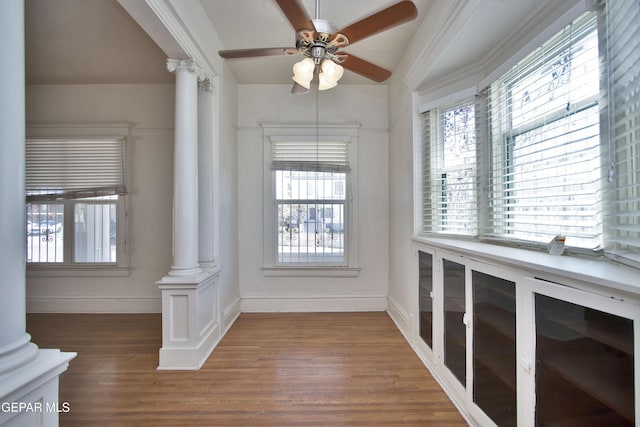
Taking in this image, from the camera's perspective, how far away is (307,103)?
3.43m

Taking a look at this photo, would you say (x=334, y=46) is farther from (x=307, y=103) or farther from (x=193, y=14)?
(x=307, y=103)

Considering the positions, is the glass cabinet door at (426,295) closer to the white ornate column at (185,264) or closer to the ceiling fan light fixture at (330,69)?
the ceiling fan light fixture at (330,69)

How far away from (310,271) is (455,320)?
192 centimetres

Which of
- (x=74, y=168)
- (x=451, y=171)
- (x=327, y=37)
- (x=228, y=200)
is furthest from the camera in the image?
(x=74, y=168)

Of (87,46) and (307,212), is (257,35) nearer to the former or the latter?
(87,46)

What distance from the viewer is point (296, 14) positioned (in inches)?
56.6

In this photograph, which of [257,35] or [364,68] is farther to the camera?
[257,35]

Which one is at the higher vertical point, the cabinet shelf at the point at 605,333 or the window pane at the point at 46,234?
the window pane at the point at 46,234

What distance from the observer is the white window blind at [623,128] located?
3.44ft

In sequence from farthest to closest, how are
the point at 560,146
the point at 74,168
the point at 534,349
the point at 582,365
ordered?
the point at 74,168 < the point at 560,146 < the point at 534,349 < the point at 582,365

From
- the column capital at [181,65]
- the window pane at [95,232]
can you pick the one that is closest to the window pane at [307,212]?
the column capital at [181,65]

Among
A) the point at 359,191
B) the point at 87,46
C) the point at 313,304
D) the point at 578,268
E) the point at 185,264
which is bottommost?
the point at 313,304

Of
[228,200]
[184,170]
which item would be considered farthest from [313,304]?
[184,170]

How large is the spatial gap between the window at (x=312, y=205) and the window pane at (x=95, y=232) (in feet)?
6.53
